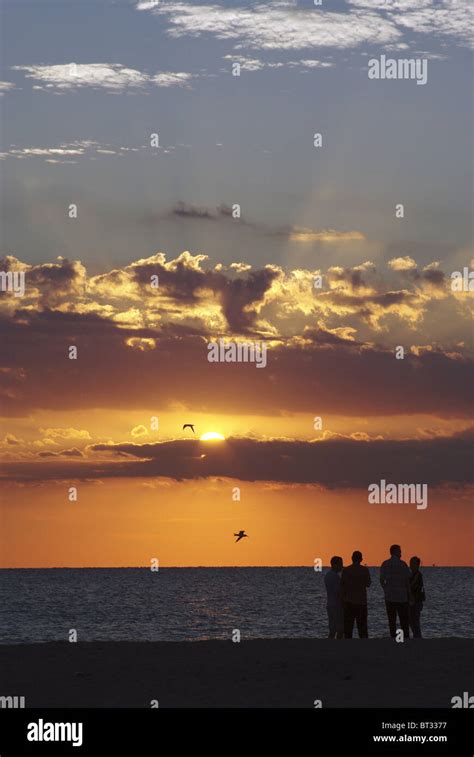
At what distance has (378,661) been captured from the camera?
2175 centimetres

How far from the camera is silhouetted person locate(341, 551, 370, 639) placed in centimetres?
2589

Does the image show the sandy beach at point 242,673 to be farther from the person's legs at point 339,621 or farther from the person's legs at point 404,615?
the person's legs at point 339,621

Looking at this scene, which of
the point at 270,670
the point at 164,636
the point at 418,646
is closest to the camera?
the point at 270,670

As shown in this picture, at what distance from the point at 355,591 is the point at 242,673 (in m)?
5.66

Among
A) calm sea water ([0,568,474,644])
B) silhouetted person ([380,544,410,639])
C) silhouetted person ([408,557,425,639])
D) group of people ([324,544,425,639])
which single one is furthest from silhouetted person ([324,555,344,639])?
calm sea water ([0,568,474,644])

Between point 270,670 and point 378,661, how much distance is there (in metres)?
2.01

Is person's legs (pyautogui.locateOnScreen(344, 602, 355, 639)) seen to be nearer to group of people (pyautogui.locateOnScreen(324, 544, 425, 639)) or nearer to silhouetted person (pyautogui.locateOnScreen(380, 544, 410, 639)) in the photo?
group of people (pyautogui.locateOnScreen(324, 544, 425, 639))

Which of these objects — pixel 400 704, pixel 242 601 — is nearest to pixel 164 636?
pixel 242 601

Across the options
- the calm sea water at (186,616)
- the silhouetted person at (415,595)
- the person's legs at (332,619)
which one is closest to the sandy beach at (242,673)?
the person's legs at (332,619)

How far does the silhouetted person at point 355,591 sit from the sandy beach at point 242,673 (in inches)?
74.5

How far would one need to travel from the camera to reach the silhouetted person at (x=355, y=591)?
25.9 m
